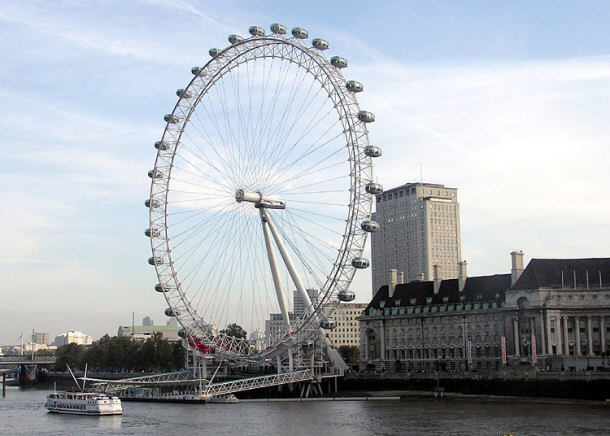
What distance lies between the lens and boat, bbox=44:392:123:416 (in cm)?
→ 8812

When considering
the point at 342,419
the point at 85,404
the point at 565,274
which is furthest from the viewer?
the point at 565,274

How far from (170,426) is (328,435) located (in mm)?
16138

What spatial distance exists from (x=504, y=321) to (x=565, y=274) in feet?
32.7

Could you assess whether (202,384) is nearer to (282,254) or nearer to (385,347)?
(282,254)

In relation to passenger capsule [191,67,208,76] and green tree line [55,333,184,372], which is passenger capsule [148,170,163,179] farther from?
green tree line [55,333,184,372]

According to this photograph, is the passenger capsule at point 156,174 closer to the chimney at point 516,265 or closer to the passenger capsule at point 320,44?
the passenger capsule at point 320,44

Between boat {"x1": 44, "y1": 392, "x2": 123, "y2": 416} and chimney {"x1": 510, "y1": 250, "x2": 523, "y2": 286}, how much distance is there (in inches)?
2100

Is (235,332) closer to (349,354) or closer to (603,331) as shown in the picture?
(349,354)

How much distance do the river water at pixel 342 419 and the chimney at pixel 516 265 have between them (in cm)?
2446

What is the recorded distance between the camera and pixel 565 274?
363 ft

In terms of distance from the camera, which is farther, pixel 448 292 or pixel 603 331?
pixel 448 292

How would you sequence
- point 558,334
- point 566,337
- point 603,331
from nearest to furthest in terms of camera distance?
point 558,334, point 566,337, point 603,331

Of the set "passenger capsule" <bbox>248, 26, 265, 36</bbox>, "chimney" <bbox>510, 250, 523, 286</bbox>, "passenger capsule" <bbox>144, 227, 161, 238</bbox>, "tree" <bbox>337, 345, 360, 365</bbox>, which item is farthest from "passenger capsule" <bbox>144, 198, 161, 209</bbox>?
"tree" <bbox>337, 345, 360, 365</bbox>

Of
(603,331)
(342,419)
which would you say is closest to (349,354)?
(603,331)
